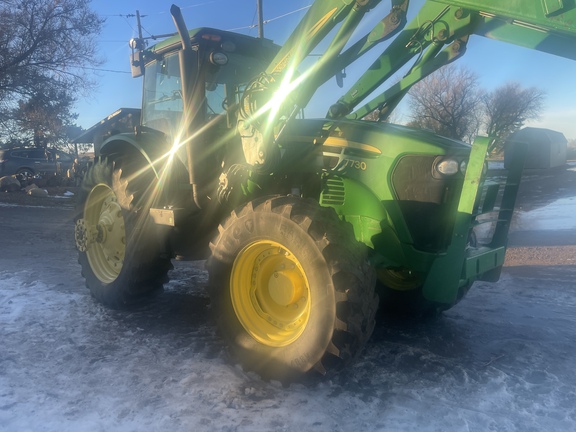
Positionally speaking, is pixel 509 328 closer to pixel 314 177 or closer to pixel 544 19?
pixel 314 177

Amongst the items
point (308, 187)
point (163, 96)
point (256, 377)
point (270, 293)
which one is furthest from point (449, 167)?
point (163, 96)

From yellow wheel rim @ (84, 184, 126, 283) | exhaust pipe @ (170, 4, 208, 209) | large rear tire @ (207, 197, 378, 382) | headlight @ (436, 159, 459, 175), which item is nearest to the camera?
large rear tire @ (207, 197, 378, 382)

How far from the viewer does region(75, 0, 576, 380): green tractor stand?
121 inches

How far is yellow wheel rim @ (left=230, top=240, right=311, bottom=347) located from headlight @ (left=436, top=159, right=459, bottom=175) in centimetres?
118

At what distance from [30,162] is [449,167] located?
24349mm

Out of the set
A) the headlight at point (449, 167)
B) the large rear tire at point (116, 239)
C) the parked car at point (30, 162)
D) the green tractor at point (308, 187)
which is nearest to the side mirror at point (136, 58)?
the green tractor at point (308, 187)

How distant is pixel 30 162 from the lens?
2350 centimetres

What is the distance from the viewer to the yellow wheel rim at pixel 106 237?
4984 millimetres

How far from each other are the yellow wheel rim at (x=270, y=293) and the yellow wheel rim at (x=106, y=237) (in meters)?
1.73

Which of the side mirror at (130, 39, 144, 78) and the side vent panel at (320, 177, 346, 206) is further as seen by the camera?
the side mirror at (130, 39, 144, 78)

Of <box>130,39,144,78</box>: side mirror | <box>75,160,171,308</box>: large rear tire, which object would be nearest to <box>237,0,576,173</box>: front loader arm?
<box>75,160,171,308</box>: large rear tire

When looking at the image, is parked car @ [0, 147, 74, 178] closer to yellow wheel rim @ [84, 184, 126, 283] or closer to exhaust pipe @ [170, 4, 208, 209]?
yellow wheel rim @ [84, 184, 126, 283]

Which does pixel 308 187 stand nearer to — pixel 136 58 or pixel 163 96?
pixel 163 96

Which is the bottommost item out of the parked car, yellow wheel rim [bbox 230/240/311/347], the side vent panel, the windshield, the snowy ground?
the parked car
